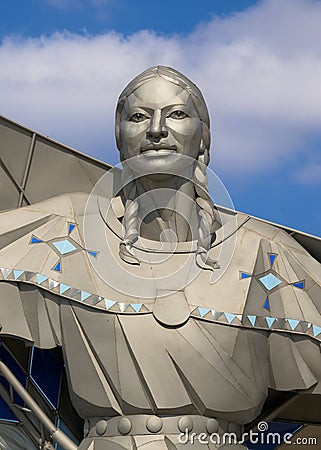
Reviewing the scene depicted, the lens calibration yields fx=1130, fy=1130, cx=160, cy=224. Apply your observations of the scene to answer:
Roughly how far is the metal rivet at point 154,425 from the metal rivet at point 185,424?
0.16 m

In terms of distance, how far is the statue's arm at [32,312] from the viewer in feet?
32.1

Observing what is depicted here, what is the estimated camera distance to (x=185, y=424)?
9477 mm

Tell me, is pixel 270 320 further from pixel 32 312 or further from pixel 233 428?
pixel 32 312

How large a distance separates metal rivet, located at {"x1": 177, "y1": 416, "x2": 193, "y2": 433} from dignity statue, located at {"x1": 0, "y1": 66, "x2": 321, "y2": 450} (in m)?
0.01

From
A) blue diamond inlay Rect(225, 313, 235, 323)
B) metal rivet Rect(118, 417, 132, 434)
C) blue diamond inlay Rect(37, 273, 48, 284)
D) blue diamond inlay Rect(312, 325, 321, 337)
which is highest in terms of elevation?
blue diamond inlay Rect(37, 273, 48, 284)

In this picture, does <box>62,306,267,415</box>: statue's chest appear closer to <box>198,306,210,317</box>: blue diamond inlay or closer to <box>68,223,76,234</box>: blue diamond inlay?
<box>198,306,210,317</box>: blue diamond inlay

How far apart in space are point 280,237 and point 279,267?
1.63 feet

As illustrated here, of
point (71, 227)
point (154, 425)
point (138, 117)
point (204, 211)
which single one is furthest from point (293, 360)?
point (138, 117)

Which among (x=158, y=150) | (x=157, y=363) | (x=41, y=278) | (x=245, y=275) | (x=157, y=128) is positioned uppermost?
(x=157, y=128)

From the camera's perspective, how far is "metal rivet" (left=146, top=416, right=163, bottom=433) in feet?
31.0

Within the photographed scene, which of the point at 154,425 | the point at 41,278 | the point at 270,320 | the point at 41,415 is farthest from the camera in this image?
the point at 270,320

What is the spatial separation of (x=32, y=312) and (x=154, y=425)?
145 centimetres

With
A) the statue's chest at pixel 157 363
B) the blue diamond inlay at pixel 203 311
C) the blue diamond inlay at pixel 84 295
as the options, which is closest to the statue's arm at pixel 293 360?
the statue's chest at pixel 157 363

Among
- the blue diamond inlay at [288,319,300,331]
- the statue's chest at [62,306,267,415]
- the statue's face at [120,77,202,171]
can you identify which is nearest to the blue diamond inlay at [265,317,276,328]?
the blue diamond inlay at [288,319,300,331]
